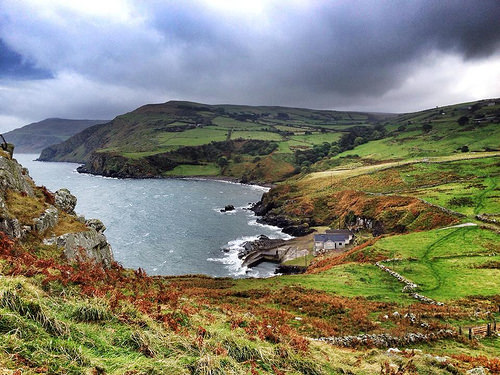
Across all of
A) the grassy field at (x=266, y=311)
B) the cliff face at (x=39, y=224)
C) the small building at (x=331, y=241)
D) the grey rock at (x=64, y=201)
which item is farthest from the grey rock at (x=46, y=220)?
the small building at (x=331, y=241)

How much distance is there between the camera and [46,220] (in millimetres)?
21125

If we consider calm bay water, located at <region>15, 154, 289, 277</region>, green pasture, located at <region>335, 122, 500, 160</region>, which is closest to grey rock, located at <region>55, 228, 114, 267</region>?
calm bay water, located at <region>15, 154, 289, 277</region>

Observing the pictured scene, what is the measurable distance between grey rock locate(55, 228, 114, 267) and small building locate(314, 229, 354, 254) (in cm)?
5034

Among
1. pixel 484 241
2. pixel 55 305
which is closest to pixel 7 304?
pixel 55 305

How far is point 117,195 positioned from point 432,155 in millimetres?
146084

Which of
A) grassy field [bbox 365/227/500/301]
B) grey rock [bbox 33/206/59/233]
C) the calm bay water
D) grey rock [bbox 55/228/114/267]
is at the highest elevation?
grey rock [bbox 33/206/59/233]

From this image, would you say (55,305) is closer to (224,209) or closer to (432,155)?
(224,209)

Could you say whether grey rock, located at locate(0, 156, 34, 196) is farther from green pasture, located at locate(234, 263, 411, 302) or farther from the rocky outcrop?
green pasture, located at locate(234, 263, 411, 302)

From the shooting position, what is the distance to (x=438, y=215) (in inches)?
2339

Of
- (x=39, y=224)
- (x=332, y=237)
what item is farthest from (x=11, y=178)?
(x=332, y=237)

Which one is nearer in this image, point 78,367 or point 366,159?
point 78,367

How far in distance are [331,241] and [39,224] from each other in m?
57.6

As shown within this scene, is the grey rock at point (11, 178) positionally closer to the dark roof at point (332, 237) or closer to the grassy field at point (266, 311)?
the grassy field at point (266, 311)

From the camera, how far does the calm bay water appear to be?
66.4 meters
